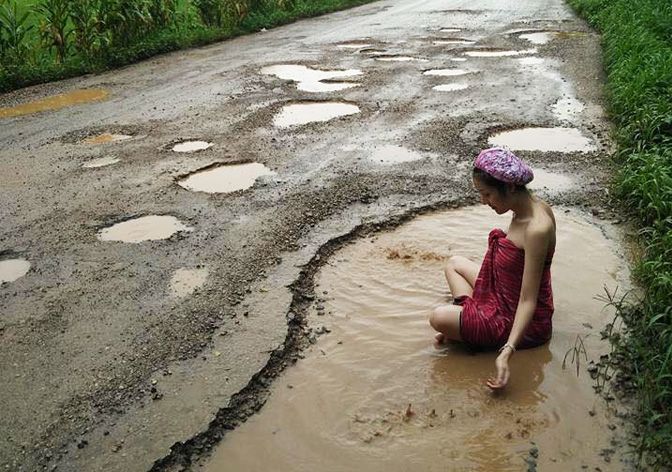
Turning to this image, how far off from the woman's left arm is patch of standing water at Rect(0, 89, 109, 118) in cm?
700

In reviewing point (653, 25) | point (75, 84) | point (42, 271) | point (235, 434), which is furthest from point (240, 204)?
point (653, 25)

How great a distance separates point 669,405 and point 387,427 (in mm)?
1168

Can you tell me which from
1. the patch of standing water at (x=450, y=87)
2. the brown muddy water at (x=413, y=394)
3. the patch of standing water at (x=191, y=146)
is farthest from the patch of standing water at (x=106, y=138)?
the patch of standing water at (x=450, y=87)

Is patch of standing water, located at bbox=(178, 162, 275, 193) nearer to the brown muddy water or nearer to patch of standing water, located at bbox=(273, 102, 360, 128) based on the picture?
patch of standing water, located at bbox=(273, 102, 360, 128)

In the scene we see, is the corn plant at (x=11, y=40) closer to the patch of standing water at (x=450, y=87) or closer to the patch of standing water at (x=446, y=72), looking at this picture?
the patch of standing water at (x=446, y=72)

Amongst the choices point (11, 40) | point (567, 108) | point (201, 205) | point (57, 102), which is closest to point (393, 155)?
point (201, 205)

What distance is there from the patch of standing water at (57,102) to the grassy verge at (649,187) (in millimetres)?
6495

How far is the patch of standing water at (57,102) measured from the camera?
787 centimetres

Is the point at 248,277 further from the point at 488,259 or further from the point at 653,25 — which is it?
the point at 653,25

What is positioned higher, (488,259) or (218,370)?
(488,259)

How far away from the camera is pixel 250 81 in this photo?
8.68m

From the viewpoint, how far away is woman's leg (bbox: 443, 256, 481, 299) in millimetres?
3291

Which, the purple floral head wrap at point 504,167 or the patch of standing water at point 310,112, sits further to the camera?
the patch of standing water at point 310,112

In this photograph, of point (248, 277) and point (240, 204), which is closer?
point (248, 277)
